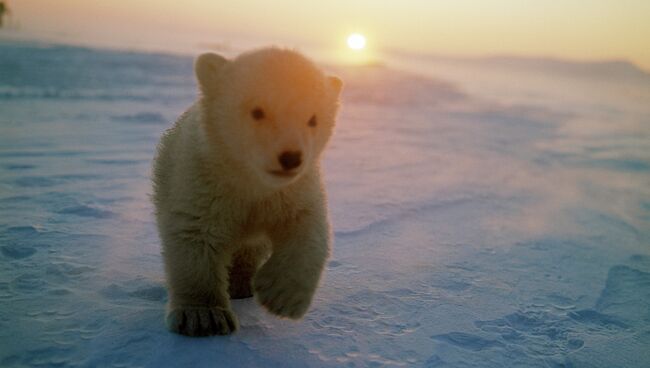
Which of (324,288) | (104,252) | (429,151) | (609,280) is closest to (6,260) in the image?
(104,252)

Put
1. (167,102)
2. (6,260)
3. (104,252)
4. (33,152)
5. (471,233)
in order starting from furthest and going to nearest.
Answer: (167,102) → (33,152) → (471,233) → (104,252) → (6,260)

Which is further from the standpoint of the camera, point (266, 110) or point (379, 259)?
point (379, 259)

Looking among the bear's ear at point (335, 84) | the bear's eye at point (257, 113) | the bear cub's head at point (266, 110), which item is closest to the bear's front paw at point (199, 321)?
the bear cub's head at point (266, 110)

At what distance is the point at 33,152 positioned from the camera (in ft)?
20.5

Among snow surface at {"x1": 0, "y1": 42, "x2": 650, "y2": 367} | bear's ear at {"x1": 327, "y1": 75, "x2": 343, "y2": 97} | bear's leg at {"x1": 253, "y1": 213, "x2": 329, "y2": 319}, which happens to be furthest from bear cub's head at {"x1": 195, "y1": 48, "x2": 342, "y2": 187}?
snow surface at {"x1": 0, "y1": 42, "x2": 650, "y2": 367}

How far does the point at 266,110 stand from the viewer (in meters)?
2.51

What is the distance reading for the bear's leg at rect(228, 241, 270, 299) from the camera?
320 centimetres

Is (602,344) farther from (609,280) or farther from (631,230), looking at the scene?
(631,230)

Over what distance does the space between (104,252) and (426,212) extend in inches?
114

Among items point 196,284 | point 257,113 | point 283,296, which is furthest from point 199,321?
point 257,113

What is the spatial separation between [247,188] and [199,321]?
0.67 m

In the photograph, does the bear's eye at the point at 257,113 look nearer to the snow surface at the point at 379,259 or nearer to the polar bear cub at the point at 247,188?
the polar bear cub at the point at 247,188

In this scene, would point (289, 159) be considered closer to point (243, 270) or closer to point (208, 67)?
point (208, 67)

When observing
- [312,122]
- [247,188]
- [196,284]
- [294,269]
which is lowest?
[196,284]
